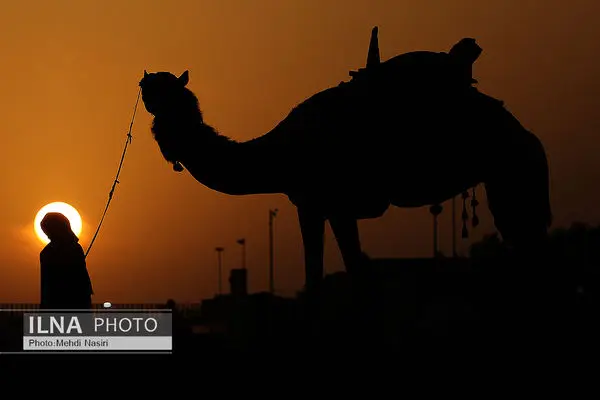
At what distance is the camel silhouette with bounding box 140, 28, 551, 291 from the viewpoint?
15.8 meters

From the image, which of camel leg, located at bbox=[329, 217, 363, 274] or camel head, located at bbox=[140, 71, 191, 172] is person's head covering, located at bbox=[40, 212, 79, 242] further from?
camel leg, located at bbox=[329, 217, 363, 274]

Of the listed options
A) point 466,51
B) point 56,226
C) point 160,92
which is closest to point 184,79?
point 160,92

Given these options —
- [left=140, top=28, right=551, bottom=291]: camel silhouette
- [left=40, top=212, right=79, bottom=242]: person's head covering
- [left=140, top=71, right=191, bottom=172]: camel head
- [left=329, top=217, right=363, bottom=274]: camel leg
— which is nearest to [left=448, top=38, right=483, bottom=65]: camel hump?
[left=140, top=28, right=551, bottom=291]: camel silhouette

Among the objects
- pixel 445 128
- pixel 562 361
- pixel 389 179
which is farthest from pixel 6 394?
pixel 445 128

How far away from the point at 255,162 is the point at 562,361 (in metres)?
5.39

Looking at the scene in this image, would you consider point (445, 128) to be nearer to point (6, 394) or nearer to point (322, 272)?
point (322, 272)

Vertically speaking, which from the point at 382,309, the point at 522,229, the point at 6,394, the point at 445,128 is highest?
the point at 445,128

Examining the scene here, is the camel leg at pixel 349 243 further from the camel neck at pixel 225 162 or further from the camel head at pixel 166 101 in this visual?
the camel head at pixel 166 101

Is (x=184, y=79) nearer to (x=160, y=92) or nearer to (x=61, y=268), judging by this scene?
(x=160, y=92)

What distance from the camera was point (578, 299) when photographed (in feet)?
53.7

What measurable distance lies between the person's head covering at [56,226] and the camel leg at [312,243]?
3120mm

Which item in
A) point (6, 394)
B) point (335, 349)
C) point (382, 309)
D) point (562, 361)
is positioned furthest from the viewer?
point (382, 309)

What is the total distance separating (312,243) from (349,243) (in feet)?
1.65

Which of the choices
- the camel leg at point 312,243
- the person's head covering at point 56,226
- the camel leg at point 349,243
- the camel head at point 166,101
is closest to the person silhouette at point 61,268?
the person's head covering at point 56,226
